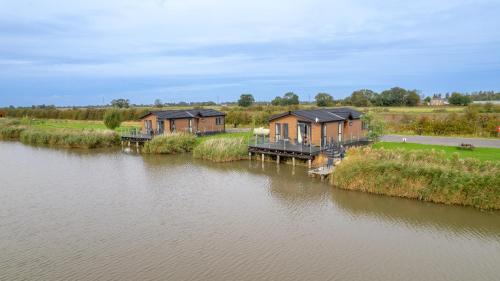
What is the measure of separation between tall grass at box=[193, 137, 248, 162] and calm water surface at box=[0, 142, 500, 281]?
5.74 metres

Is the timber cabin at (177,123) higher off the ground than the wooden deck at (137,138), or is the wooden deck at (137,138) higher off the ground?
the timber cabin at (177,123)

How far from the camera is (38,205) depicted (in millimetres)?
17250

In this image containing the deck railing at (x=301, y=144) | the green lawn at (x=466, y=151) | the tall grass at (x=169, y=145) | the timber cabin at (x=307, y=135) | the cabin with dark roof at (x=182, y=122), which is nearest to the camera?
the green lawn at (x=466, y=151)

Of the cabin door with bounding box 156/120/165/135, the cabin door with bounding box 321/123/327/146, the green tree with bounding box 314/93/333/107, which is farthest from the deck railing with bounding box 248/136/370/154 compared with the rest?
the green tree with bounding box 314/93/333/107

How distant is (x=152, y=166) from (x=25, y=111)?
65027 mm

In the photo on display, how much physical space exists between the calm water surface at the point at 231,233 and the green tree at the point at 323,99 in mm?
57220

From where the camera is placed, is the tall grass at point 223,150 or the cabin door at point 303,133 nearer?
the cabin door at point 303,133

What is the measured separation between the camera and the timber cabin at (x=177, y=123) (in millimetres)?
→ 37156

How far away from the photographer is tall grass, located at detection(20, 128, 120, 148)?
3669cm

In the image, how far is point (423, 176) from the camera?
16.9 meters

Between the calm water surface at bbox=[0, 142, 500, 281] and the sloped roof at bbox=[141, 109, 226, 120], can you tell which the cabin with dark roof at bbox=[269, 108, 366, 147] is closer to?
the calm water surface at bbox=[0, 142, 500, 281]

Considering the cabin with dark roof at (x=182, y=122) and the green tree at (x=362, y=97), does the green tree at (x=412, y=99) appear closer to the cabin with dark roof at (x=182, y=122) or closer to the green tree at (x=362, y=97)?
the green tree at (x=362, y=97)

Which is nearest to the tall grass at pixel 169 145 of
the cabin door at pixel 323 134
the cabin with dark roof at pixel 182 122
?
the cabin with dark roof at pixel 182 122

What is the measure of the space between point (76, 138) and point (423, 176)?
31497mm
